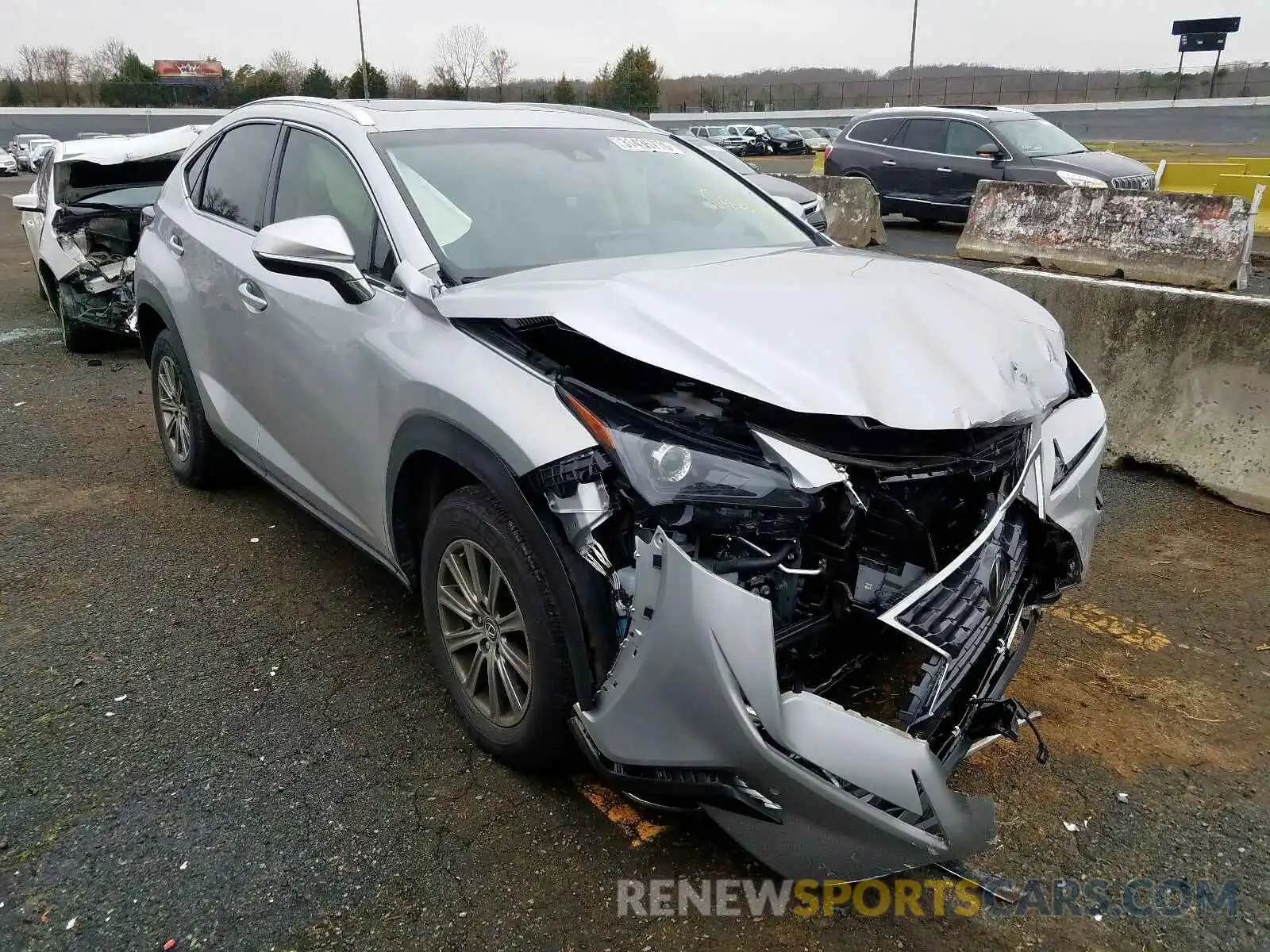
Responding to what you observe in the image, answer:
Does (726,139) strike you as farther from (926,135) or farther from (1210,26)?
(1210,26)

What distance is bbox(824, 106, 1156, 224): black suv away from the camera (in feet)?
40.4

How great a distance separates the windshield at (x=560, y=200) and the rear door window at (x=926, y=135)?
1092 cm

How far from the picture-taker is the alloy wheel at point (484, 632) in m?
2.53

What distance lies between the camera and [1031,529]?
8.66 ft

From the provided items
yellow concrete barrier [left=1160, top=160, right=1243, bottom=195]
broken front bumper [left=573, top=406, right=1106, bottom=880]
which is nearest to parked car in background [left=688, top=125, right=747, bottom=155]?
yellow concrete barrier [left=1160, top=160, right=1243, bottom=195]

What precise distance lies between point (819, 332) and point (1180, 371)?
3.44 m

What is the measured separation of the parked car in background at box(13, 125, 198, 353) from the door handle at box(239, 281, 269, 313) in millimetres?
4866

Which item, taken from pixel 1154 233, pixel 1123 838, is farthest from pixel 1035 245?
pixel 1123 838

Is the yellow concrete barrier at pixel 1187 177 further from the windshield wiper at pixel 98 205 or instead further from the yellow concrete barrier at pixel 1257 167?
the windshield wiper at pixel 98 205

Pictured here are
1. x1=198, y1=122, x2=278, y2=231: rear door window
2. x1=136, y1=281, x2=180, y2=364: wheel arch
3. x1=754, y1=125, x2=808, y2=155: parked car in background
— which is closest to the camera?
x1=198, y1=122, x2=278, y2=231: rear door window

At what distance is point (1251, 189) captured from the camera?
462 inches

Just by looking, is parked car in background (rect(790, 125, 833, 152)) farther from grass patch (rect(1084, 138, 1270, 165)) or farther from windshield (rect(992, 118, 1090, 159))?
windshield (rect(992, 118, 1090, 159))

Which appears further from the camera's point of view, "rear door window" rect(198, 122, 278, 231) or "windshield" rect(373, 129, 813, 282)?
"rear door window" rect(198, 122, 278, 231)

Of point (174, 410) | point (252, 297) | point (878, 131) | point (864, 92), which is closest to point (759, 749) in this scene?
point (252, 297)
